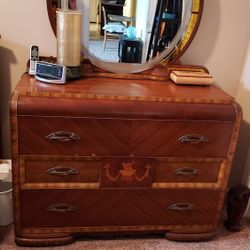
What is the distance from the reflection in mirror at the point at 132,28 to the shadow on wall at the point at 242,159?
29.7 inches

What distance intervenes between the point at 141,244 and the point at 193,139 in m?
0.64

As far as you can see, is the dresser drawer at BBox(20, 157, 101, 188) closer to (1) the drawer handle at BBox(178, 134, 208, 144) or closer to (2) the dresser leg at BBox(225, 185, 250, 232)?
(1) the drawer handle at BBox(178, 134, 208, 144)

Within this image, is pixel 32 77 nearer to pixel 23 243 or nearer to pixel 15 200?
pixel 15 200

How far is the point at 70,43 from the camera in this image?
58.4 inches

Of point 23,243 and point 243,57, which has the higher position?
point 243,57

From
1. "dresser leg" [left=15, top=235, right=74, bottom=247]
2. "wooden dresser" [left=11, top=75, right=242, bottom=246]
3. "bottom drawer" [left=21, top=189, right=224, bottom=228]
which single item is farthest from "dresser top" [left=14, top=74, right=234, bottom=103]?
"dresser leg" [left=15, top=235, right=74, bottom=247]

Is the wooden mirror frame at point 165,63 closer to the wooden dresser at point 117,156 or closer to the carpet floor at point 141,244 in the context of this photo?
the wooden dresser at point 117,156

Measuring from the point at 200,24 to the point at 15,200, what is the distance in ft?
4.39

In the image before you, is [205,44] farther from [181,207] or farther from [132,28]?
[181,207]

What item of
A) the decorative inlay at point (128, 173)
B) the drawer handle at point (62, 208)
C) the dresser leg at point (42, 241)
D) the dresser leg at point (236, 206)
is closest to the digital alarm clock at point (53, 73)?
the decorative inlay at point (128, 173)

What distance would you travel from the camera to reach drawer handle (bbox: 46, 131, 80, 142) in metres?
1.36

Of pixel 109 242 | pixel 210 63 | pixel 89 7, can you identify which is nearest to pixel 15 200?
pixel 109 242

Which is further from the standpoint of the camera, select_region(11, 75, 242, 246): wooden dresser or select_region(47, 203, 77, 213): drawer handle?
select_region(47, 203, 77, 213): drawer handle

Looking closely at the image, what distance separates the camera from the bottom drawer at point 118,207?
1.50m
